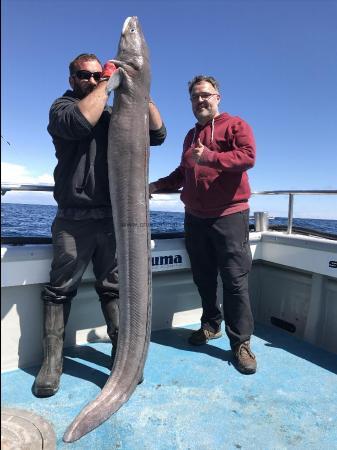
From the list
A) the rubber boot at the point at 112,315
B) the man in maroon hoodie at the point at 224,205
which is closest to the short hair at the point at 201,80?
the man in maroon hoodie at the point at 224,205

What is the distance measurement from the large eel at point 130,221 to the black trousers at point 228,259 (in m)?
1.06

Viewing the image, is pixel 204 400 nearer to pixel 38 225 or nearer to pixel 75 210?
pixel 75 210

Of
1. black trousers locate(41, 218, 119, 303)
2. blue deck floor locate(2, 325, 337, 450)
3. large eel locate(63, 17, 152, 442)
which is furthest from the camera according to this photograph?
black trousers locate(41, 218, 119, 303)

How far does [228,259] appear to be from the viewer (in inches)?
146

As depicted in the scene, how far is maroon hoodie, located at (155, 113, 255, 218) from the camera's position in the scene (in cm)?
347

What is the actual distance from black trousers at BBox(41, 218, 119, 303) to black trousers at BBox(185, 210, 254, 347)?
0.96m

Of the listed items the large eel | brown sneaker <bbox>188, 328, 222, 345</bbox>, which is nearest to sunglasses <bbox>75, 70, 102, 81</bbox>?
the large eel

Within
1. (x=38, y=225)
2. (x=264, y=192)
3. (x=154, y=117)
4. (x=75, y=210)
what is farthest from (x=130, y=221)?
(x=38, y=225)

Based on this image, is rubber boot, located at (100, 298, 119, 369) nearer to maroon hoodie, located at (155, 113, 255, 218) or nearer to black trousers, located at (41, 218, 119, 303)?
black trousers, located at (41, 218, 119, 303)

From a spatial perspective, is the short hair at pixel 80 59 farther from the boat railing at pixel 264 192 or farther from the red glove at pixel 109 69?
the boat railing at pixel 264 192

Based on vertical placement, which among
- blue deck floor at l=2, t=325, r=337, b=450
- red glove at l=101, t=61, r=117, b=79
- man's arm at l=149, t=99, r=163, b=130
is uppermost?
red glove at l=101, t=61, r=117, b=79

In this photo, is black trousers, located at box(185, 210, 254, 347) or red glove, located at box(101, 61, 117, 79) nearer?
red glove, located at box(101, 61, 117, 79)

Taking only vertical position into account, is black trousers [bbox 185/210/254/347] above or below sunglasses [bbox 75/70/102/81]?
below

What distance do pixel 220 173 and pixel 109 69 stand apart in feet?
4.42
